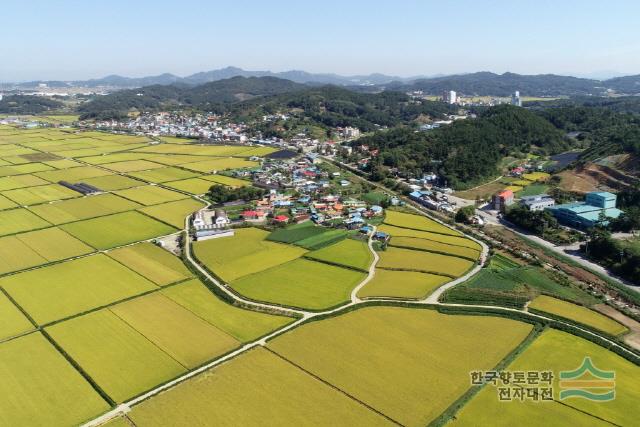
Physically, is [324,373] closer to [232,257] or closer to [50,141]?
[232,257]

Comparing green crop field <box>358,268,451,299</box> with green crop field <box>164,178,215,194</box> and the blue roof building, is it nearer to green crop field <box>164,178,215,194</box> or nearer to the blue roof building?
the blue roof building

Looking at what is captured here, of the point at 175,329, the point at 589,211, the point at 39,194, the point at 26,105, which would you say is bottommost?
the point at 175,329

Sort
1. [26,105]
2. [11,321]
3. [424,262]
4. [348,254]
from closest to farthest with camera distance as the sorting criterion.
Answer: [11,321] → [424,262] → [348,254] → [26,105]

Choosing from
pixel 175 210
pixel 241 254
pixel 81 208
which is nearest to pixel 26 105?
pixel 81 208

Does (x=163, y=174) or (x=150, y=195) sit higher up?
(x=163, y=174)

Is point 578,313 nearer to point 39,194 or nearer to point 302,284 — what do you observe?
point 302,284

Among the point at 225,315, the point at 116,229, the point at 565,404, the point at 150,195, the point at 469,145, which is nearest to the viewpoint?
the point at 565,404

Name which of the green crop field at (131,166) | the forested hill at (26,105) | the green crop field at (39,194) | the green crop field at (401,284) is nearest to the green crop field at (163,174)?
the green crop field at (131,166)

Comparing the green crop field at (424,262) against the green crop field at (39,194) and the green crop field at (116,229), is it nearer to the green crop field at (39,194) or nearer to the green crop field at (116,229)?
the green crop field at (116,229)

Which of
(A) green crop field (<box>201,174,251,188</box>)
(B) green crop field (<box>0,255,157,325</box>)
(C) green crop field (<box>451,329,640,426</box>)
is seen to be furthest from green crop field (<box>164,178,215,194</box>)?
(C) green crop field (<box>451,329,640,426</box>)
